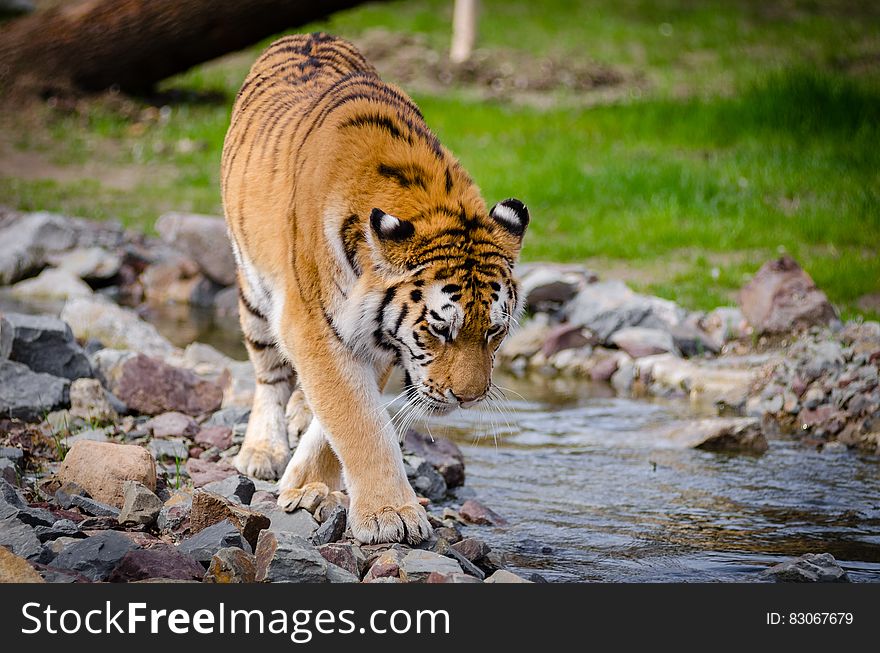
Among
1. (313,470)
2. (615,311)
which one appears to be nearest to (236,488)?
(313,470)

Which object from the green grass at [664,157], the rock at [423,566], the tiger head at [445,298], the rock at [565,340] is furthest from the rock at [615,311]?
the rock at [423,566]

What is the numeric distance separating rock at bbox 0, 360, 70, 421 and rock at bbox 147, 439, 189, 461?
2.03 feet

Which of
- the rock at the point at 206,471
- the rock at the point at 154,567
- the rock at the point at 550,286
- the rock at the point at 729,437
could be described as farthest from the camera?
the rock at the point at 550,286

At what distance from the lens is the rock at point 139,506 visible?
14.1ft

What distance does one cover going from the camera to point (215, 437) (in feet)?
18.5

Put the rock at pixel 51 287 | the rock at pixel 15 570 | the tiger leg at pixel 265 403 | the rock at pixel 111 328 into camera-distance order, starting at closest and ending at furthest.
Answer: the rock at pixel 15 570 < the tiger leg at pixel 265 403 < the rock at pixel 111 328 < the rock at pixel 51 287

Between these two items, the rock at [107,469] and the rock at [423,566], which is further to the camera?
the rock at [107,469]

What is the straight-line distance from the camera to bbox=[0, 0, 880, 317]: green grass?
32.7 ft

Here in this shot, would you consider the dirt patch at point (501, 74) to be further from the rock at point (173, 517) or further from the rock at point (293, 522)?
the rock at point (173, 517)

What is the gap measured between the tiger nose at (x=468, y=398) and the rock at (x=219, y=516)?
81 cm

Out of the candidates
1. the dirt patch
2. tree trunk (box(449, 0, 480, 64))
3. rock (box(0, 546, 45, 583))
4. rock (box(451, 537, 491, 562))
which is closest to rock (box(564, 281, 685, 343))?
rock (box(451, 537, 491, 562))

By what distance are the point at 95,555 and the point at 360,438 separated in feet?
3.34

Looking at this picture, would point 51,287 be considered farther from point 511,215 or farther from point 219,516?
point 511,215
